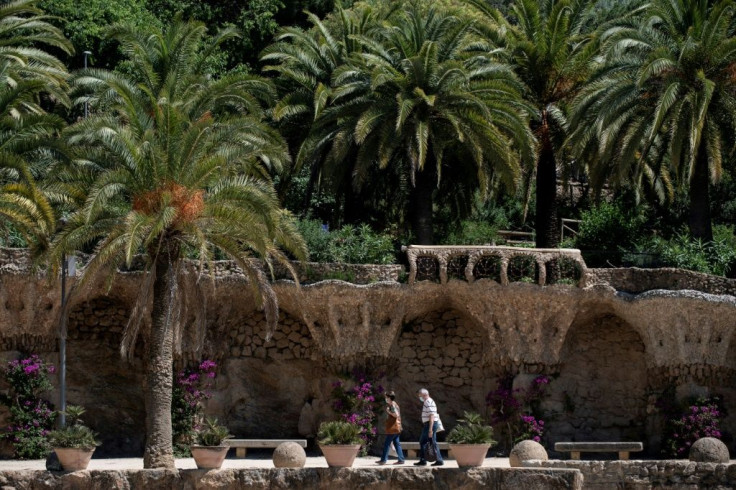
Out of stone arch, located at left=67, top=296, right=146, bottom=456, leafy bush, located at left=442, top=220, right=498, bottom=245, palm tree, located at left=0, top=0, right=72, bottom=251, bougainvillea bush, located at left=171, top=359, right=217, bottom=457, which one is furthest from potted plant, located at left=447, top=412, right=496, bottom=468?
leafy bush, located at left=442, top=220, right=498, bottom=245

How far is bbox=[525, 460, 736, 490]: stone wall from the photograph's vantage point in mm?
32781

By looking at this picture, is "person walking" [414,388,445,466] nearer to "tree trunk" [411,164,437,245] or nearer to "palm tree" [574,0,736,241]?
"tree trunk" [411,164,437,245]

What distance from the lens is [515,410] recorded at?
36719 millimetres

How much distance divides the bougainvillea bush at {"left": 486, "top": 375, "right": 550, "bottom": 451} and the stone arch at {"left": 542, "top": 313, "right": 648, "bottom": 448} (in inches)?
46.0

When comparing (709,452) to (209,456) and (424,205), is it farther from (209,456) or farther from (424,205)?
(209,456)

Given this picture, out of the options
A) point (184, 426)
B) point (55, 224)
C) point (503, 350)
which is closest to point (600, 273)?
point (503, 350)

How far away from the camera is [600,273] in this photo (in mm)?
36812

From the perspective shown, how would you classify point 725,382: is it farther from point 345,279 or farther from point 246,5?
point 246,5

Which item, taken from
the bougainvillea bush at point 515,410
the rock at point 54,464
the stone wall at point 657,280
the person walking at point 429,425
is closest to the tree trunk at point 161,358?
the rock at point 54,464

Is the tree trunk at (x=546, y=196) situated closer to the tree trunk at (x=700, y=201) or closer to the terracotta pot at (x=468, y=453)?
the tree trunk at (x=700, y=201)

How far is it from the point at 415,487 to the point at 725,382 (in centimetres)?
1005

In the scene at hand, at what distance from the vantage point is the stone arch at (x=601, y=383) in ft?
125

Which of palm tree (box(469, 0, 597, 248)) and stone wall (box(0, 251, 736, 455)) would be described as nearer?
stone wall (box(0, 251, 736, 455))

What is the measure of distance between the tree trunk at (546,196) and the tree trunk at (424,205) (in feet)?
9.70
